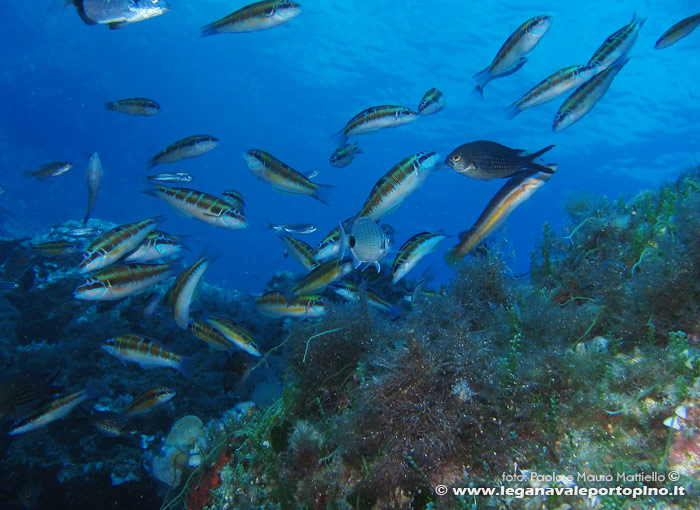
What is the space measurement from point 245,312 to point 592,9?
1419 inches

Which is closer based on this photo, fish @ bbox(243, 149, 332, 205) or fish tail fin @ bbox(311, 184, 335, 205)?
fish @ bbox(243, 149, 332, 205)

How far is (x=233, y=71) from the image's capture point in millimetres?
59969

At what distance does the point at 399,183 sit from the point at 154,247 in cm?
322

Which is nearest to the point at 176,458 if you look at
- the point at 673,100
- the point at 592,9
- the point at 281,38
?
the point at 592,9

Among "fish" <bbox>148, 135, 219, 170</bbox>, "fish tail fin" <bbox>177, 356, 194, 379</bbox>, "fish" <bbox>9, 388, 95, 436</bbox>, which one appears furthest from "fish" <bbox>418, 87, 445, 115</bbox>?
"fish" <bbox>9, 388, 95, 436</bbox>

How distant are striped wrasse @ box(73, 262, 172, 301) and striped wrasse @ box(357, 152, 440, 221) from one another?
2684 millimetres

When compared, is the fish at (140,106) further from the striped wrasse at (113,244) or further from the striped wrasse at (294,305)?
the striped wrasse at (294,305)

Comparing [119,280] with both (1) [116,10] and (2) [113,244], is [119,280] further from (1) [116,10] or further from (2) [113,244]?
(1) [116,10]

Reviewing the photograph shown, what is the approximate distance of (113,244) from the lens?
3.87 m

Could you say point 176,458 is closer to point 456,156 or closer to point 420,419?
point 420,419

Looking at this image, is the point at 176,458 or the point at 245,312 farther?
the point at 245,312

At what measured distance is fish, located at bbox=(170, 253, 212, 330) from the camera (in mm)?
3686

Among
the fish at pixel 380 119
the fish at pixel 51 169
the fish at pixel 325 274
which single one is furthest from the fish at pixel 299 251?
the fish at pixel 51 169

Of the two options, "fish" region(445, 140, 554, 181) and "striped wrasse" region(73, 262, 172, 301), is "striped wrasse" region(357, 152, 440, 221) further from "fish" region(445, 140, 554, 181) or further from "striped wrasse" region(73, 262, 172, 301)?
"striped wrasse" region(73, 262, 172, 301)
